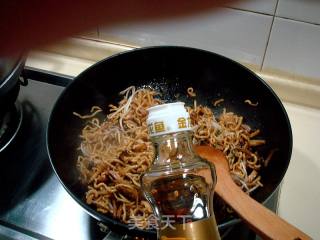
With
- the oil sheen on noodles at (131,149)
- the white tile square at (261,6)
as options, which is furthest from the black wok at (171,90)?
the white tile square at (261,6)

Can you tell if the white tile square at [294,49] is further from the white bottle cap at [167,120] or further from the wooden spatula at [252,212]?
the white bottle cap at [167,120]

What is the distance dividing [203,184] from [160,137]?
3.8 inches

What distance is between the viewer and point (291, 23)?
2.52 ft

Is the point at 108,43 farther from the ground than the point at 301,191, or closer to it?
farther from the ground

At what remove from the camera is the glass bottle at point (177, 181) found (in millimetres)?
433

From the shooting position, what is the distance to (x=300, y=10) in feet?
2.43

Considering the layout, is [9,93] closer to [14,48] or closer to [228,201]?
[228,201]

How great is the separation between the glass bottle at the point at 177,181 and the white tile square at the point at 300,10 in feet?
1.34

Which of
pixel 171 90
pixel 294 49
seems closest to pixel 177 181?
pixel 171 90

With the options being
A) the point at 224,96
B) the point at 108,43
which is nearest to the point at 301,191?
the point at 224,96

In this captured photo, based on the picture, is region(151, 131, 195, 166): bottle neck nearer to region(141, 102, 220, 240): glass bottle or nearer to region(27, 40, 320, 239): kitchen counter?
region(141, 102, 220, 240): glass bottle

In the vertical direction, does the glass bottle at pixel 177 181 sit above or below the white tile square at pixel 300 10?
below

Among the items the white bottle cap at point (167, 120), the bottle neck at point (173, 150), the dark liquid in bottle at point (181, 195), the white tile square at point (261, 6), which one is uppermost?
the white tile square at point (261, 6)

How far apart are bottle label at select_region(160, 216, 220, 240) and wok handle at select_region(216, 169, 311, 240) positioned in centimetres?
9
